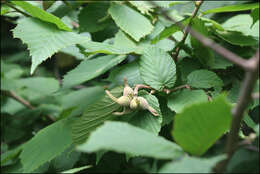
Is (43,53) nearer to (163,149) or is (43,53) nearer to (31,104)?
(163,149)

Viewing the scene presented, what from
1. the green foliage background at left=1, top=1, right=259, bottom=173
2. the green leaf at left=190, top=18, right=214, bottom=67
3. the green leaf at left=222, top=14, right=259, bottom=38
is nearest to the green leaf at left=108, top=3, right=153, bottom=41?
the green foliage background at left=1, top=1, right=259, bottom=173

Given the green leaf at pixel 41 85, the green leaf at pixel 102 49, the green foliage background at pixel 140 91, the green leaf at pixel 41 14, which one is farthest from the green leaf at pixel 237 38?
the green leaf at pixel 41 85

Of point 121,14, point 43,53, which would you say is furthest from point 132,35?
point 43,53

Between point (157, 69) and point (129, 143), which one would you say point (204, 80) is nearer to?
point (157, 69)

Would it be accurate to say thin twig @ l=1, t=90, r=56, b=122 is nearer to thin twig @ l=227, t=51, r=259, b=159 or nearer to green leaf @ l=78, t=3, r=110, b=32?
green leaf @ l=78, t=3, r=110, b=32

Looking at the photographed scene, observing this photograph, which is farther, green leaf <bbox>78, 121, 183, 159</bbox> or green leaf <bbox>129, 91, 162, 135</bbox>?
green leaf <bbox>129, 91, 162, 135</bbox>

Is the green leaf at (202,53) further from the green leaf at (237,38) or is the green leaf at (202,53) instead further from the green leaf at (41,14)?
the green leaf at (41,14)
